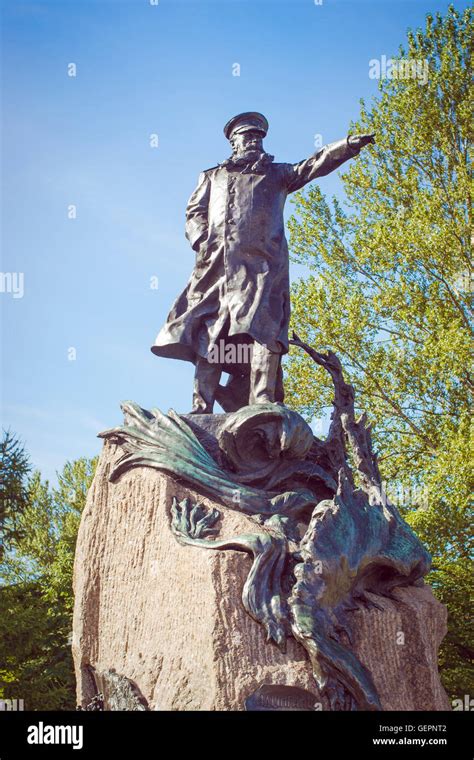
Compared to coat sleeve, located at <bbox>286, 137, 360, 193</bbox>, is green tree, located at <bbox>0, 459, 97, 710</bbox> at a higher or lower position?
lower

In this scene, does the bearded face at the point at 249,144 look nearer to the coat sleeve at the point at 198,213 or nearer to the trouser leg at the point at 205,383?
the coat sleeve at the point at 198,213

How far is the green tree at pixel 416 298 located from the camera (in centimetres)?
1398

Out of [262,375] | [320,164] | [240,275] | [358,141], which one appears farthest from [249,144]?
[262,375]

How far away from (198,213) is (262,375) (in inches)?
52.5

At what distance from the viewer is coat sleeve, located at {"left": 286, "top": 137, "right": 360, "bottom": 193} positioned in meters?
6.64

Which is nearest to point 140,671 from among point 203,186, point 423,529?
point 203,186

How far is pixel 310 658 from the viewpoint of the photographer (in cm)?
495

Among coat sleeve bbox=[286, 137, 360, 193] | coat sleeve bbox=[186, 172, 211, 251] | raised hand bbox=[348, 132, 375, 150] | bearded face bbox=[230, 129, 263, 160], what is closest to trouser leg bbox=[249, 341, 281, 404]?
coat sleeve bbox=[186, 172, 211, 251]

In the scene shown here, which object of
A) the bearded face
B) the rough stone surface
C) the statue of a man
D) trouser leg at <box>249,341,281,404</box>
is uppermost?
the bearded face

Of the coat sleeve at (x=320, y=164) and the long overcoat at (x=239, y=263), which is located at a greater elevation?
the coat sleeve at (x=320, y=164)

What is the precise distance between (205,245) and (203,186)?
0.46 metres

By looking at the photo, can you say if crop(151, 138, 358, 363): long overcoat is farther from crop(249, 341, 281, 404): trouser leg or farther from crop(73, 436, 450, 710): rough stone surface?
crop(73, 436, 450, 710): rough stone surface

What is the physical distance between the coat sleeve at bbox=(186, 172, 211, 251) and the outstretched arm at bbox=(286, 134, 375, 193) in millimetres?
595

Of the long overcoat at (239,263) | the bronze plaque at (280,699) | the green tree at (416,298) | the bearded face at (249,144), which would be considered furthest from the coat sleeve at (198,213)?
the green tree at (416,298)
